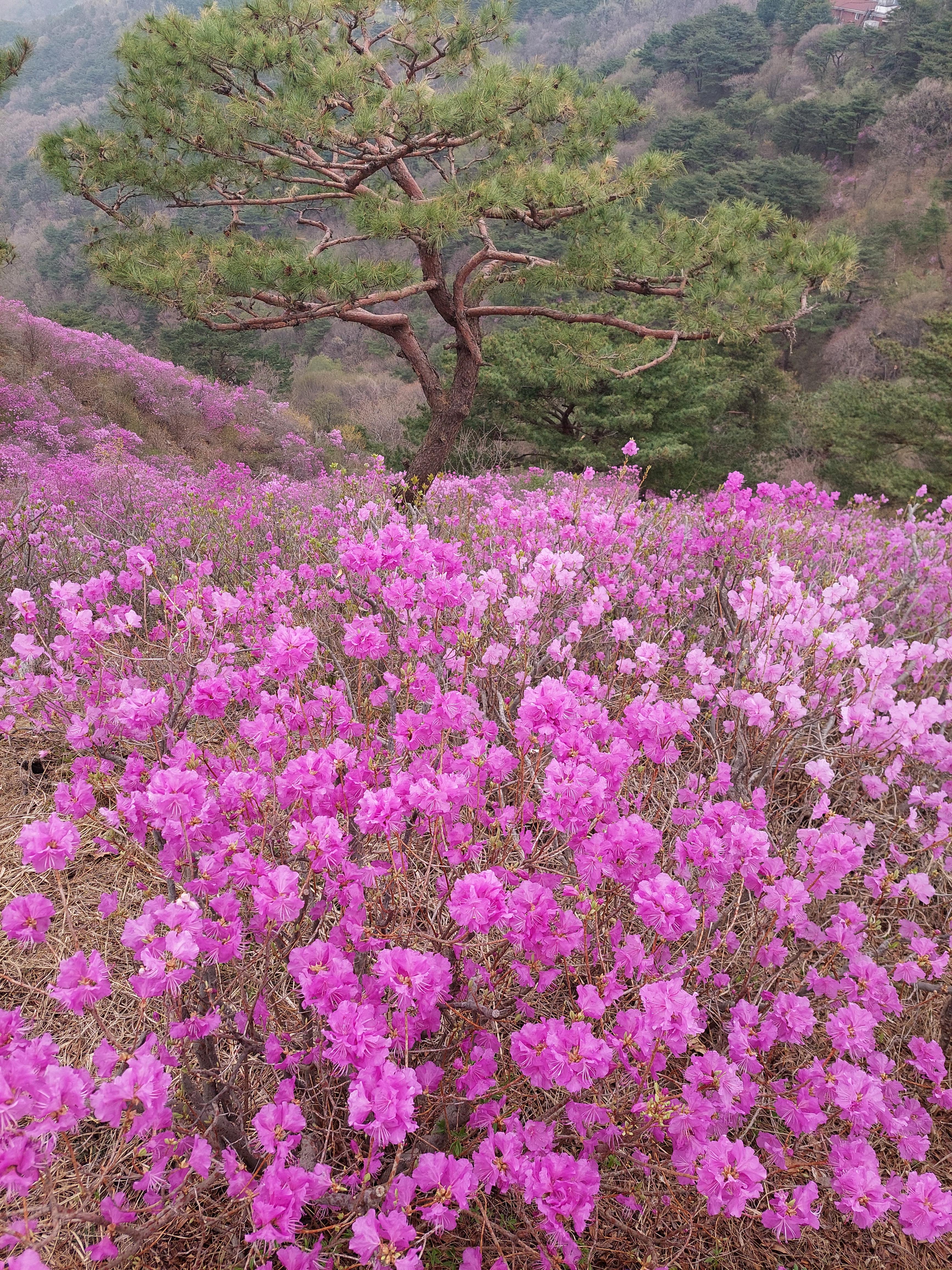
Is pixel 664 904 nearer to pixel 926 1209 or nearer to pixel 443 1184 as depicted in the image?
pixel 443 1184

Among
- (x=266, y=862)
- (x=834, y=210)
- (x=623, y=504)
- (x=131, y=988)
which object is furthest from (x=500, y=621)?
(x=834, y=210)

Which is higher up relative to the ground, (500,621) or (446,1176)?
(446,1176)

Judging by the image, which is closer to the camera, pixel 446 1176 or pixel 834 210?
pixel 446 1176

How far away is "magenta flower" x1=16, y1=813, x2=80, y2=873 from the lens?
3.84 feet

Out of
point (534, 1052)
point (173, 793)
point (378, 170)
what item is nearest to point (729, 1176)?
point (534, 1052)

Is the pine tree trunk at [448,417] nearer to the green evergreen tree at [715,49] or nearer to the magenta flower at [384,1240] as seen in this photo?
the magenta flower at [384,1240]

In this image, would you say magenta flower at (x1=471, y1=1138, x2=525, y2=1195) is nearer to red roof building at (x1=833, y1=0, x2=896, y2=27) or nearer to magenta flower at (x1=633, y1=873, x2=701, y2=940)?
magenta flower at (x1=633, y1=873, x2=701, y2=940)

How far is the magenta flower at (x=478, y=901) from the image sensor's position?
3.91 ft

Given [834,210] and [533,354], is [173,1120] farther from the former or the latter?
[834,210]

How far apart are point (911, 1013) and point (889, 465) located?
1432cm

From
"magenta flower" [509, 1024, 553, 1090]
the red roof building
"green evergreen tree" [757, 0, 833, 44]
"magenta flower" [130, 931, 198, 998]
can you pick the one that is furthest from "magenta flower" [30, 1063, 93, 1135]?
"green evergreen tree" [757, 0, 833, 44]

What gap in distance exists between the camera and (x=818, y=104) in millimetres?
30422

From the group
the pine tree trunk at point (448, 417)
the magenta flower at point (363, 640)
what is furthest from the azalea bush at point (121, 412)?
the magenta flower at point (363, 640)

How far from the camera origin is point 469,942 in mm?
1688
